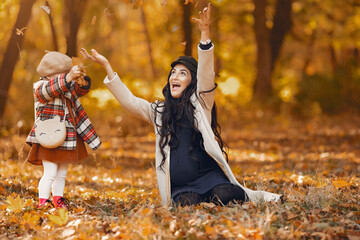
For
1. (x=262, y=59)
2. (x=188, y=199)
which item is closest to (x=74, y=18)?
(x=188, y=199)

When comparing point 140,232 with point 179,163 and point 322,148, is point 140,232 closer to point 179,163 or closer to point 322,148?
point 179,163

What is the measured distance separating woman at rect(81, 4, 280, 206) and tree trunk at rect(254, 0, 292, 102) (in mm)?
11214

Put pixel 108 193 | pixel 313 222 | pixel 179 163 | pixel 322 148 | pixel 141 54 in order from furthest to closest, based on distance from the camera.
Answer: pixel 141 54, pixel 322 148, pixel 108 193, pixel 179 163, pixel 313 222

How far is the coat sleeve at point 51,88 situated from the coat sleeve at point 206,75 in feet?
4.00

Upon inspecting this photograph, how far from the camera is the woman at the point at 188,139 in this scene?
159 inches

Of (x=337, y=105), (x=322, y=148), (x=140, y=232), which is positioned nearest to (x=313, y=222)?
(x=140, y=232)

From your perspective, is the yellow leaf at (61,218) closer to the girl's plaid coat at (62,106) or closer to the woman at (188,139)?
the girl's plaid coat at (62,106)

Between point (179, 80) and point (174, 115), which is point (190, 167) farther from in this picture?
point (179, 80)

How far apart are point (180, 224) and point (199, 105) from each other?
1.34 m

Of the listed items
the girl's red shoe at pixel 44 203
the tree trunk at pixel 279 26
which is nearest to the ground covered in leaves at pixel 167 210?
the girl's red shoe at pixel 44 203

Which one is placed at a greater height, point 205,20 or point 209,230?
point 205,20

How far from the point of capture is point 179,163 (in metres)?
4.16

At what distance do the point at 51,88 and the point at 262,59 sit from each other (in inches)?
488

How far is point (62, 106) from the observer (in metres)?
4.22
